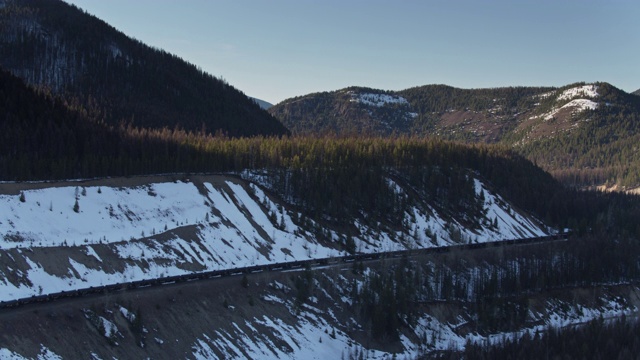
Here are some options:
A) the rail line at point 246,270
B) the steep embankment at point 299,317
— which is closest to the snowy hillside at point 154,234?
the rail line at point 246,270

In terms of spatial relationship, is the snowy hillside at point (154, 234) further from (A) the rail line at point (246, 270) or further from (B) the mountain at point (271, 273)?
(A) the rail line at point (246, 270)

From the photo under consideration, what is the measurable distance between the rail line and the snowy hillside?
3256 mm

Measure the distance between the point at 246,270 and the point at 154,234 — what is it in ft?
50.5

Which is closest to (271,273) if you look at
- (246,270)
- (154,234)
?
(246,270)

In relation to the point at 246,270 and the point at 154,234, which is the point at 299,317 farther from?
the point at 154,234

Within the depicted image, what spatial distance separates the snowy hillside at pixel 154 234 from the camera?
88.3 m

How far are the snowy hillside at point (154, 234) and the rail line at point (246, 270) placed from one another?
3.26 meters

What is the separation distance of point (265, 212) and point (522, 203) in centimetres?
8782

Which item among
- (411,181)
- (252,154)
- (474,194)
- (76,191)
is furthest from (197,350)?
(474,194)

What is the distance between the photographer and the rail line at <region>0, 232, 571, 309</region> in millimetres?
77537

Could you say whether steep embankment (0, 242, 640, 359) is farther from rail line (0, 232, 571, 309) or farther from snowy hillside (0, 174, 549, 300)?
snowy hillside (0, 174, 549, 300)

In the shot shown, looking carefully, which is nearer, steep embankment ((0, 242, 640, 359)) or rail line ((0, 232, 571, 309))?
steep embankment ((0, 242, 640, 359))

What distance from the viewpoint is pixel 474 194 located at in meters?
185

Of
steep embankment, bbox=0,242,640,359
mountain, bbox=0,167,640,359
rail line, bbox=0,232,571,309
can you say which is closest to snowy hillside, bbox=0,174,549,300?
mountain, bbox=0,167,640,359
